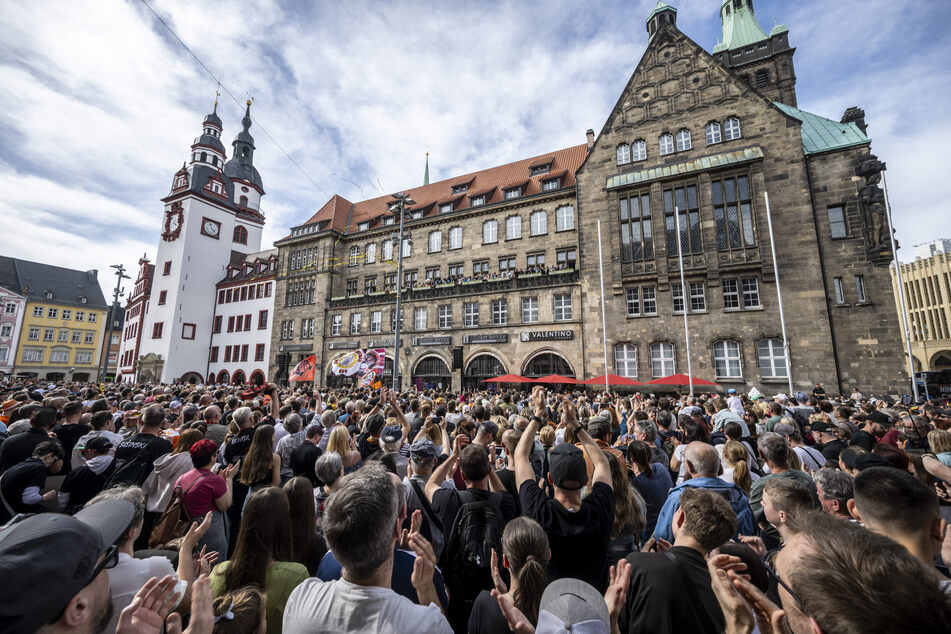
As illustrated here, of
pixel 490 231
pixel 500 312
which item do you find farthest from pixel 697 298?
pixel 490 231

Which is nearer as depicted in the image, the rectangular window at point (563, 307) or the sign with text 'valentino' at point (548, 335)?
the sign with text 'valentino' at point (548, 335)

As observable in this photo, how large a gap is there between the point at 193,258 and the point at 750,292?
49.8 meters

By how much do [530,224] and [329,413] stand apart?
24039 millimetres

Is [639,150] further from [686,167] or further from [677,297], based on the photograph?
[677,297]

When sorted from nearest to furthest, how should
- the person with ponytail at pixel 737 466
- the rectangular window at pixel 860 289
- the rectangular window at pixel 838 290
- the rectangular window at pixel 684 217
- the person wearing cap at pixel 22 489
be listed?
1. the person wearing cap at pixel 22 489
2. the person with ponytail at pixel 737 466
3. the rectangular window at pixel 860 289
4. the rectangular window at pixel 838 290
5. the rectangular window at pixel 684 217

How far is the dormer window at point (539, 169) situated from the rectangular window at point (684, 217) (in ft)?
34.1

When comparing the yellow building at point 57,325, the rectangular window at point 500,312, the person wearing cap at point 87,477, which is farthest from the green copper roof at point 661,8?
the yellow building at point 57,325

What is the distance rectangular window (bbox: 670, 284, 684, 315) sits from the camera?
22.3 metres

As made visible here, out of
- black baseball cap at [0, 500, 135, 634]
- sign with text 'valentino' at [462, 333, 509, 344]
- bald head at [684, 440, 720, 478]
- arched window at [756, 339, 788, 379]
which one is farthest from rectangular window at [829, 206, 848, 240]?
black baseball cap at [0, 500, 135, 634]

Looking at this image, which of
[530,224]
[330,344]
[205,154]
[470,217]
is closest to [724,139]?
[530,224]

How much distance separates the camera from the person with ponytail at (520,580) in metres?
2.12

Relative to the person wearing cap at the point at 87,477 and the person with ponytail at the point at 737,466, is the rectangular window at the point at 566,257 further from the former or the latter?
the person wearing cap at the point at 87,477

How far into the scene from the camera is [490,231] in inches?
1185

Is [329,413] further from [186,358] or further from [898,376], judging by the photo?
[186,358]
